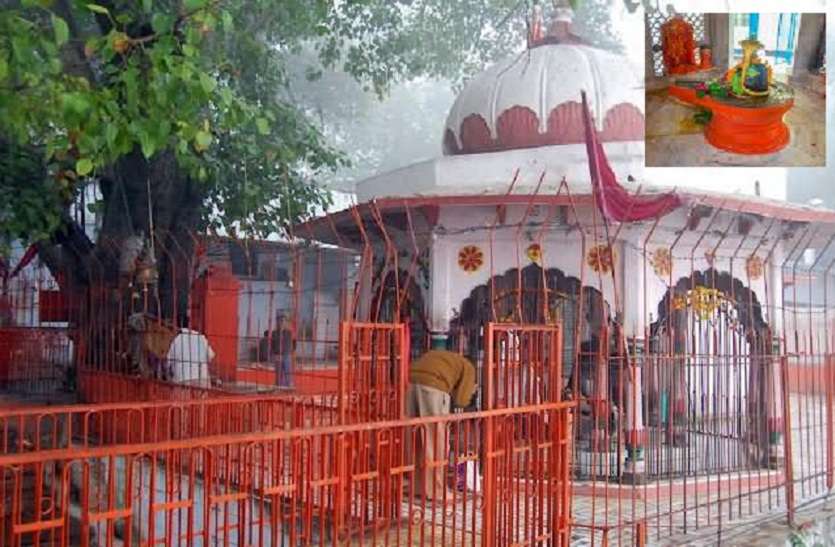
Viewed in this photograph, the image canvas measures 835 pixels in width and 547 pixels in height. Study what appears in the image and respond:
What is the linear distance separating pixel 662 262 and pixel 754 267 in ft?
4.33

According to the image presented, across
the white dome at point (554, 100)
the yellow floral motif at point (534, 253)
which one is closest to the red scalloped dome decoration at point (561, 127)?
the white dome at point (554, 100)

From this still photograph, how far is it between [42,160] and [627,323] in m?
6.43

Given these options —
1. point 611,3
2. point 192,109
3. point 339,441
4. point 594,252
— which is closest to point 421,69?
point 611,3

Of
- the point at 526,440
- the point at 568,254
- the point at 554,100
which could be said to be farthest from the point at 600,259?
the point at 526,440

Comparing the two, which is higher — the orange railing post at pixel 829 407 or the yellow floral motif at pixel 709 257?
the yellow floral motif at pixel 709 257

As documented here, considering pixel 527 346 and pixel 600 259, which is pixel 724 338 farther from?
pixel 527 346

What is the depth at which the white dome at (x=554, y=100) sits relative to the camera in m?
9.09

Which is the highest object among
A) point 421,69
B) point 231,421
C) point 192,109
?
point 421,69

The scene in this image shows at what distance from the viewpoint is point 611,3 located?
1163cm

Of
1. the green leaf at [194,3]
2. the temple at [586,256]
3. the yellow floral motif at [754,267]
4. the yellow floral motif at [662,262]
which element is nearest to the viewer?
the green leaf at [194,3]

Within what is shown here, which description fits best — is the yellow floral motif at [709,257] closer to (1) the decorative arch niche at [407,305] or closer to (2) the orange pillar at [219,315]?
(1) the decorative arch niche at [407,305]

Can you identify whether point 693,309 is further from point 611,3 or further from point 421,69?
point 421,69

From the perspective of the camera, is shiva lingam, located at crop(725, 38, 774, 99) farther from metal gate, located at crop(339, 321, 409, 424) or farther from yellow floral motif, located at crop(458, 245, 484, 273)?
yellow floral motif, located at crop(458, 245, 484, 273)

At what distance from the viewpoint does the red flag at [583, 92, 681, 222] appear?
6.51 metres
